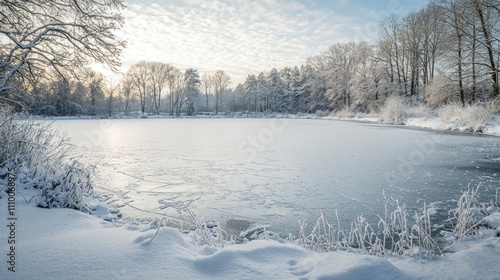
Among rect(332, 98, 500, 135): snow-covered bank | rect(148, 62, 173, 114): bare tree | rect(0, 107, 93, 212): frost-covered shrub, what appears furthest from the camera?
rect(148, 62, 173, 114): bare tree

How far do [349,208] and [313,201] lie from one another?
0.63 m

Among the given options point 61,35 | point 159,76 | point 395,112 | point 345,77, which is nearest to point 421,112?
point 395,112

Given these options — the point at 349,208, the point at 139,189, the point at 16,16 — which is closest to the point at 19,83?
the point at 16,16

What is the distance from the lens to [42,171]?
4.52 meters

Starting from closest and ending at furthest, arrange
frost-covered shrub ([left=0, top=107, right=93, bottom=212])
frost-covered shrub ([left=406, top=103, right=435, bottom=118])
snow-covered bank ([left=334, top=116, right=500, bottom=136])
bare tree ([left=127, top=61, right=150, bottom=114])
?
frost-covered shrub ([left=0, top=107, right=93, bottom=212]) → snow-covered bank ([left=334, top=116, right=500, bottom=136]) → frost-covered shrub ([left=406, top=103, right=435, bottom=118]) → bare tree ([left=127, top=61, right=150, bottom=114])

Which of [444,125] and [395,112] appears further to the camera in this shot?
[395,112]

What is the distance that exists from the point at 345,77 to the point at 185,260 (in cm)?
4503

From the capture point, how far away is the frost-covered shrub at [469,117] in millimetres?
15867

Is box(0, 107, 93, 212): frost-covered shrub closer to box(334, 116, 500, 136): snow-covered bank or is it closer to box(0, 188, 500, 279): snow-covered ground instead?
box(0, 188, 500, 279): snow-covered ground

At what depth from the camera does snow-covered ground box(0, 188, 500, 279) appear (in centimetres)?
211

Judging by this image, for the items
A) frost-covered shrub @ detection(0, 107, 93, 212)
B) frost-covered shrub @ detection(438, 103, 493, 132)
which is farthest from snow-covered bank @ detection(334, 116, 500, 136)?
frost-covered shrub @ detection(0, 107, 93, 212)

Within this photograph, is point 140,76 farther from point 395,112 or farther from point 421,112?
point 421,112

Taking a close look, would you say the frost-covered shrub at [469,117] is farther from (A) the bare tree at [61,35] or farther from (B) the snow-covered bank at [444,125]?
(A) the bare tree at [61,35]

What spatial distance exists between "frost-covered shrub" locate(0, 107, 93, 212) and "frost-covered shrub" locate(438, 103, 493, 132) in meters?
20.0
